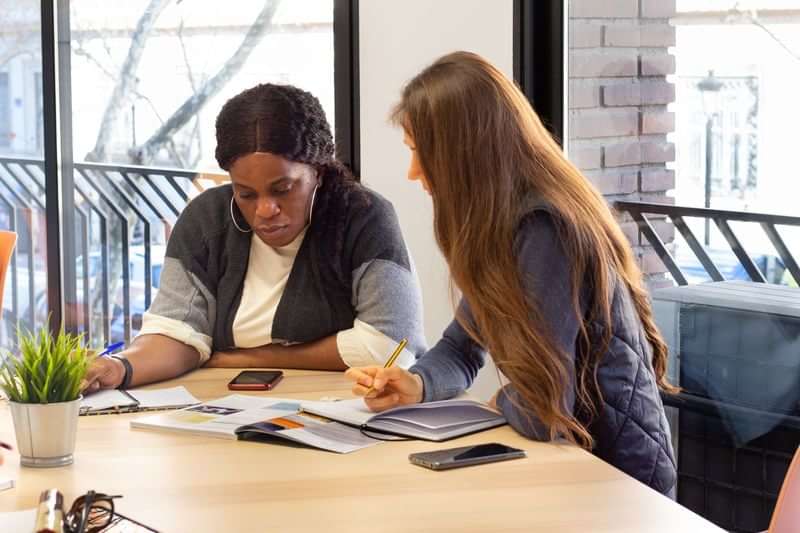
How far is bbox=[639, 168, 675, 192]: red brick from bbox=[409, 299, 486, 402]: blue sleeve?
2.83 ft

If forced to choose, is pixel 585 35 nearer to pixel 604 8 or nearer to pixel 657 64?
pixel 604 8

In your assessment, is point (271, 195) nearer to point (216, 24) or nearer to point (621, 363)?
point (621, 363)

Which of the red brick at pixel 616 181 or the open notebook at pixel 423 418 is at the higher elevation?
the red brick at pixel 616 181

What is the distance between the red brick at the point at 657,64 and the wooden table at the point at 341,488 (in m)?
1.24

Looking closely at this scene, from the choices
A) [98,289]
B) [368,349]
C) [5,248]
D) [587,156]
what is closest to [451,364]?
Result: [368,349]

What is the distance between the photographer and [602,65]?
114 inches

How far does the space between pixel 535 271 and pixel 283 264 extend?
0.88 meters

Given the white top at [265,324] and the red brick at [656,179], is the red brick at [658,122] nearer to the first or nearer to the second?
the red brick at [656,179]

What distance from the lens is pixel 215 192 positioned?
2521 mm

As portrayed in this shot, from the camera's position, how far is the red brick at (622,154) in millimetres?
2811

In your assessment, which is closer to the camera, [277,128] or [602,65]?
[277,128]

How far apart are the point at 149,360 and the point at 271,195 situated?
16.5 inches

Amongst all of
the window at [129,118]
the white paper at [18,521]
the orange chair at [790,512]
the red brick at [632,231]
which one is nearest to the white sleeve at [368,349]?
the red brick at [632,231]

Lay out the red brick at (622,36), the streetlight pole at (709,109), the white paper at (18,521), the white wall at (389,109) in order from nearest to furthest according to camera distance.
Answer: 1. the white paper at (18,521)
2. the streetlight pole at (709,109)
3. the red brick at (622,36)
4. the white wall at (389,109)
